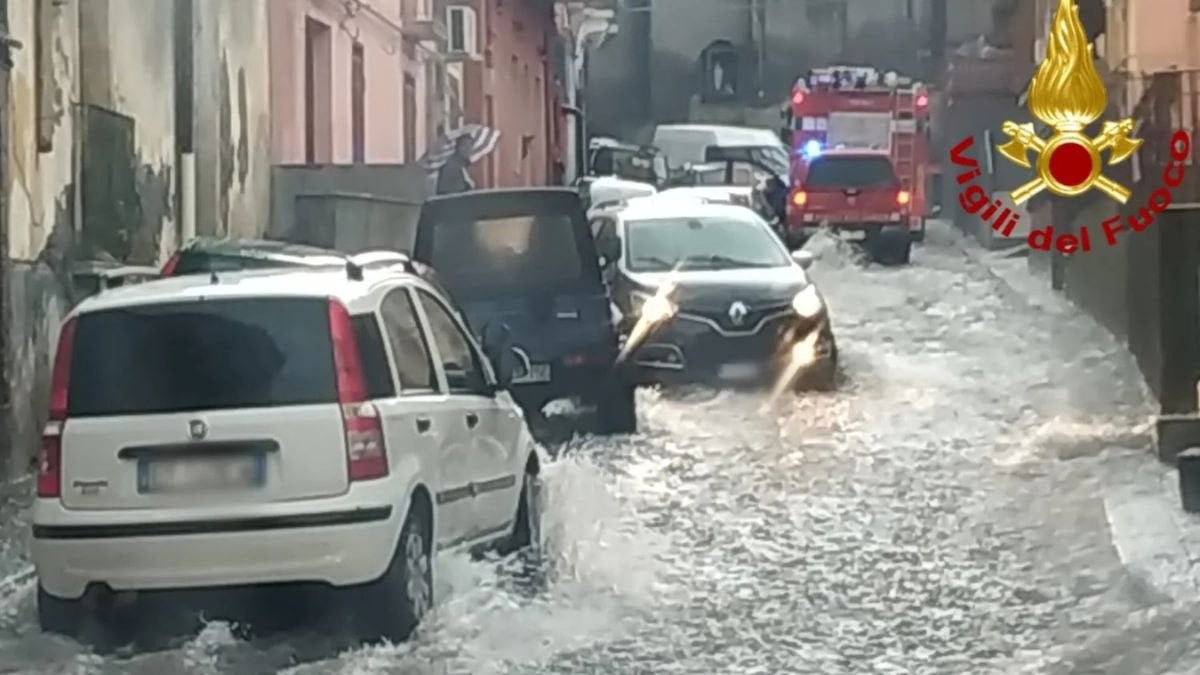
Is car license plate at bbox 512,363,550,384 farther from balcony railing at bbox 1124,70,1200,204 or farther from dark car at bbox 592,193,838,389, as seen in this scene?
balcony railing at bbox 1124,70,1200,204

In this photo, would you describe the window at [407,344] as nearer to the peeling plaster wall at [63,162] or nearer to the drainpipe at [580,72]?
the peeling plaster wall at [63,162]

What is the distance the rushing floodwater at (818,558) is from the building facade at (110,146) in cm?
111

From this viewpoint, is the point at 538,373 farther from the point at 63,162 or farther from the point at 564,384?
the point at 63,162

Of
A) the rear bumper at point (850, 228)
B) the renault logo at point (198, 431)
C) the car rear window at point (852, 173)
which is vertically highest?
the car rear window at point (852, 173)

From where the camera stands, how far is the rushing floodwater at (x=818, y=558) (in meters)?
8.14

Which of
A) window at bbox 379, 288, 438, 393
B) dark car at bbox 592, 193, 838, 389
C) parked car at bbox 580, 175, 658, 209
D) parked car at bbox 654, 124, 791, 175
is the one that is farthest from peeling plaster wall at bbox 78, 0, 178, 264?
parked car at bbox 654, 124, 791, 175

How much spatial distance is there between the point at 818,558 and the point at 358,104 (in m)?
11.9

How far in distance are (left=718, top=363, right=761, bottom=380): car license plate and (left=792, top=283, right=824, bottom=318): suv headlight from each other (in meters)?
0.55

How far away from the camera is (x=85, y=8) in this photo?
13875 millimetres

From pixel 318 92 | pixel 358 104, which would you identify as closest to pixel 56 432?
pixel 318 92

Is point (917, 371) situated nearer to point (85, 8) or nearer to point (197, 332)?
point (85, 8)

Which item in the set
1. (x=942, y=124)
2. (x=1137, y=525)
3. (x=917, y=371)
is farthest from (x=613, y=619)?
(x=942, y=124)

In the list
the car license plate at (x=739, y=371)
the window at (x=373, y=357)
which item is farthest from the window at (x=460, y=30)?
the window at (x=373, y=357)

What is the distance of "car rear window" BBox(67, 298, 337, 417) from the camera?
26.2 ft
